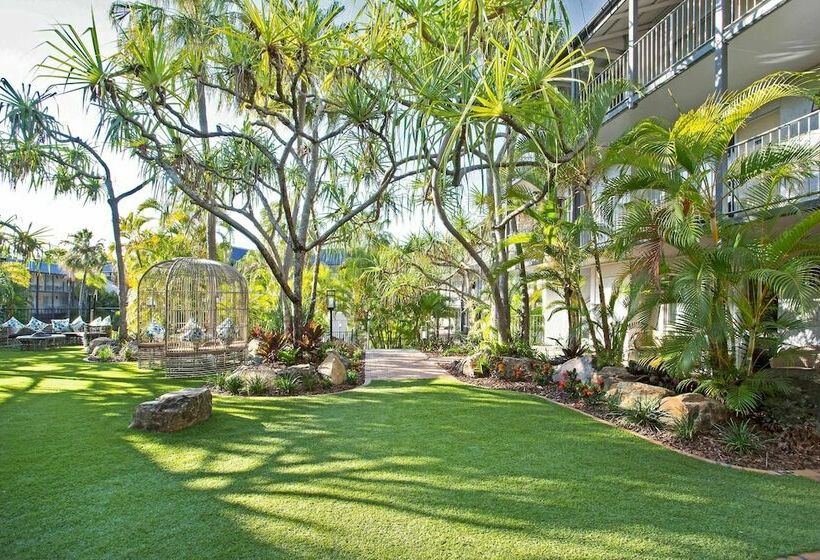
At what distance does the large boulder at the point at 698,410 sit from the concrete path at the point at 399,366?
193 inches

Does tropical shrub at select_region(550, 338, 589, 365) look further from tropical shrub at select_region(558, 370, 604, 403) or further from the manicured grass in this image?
the manicured grass

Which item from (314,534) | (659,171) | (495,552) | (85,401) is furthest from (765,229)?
(85,401)

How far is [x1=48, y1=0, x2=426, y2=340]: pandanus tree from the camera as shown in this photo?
6.54 m

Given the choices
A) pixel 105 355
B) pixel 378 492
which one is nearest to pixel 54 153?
pixel 105 355

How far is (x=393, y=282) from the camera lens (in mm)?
13898

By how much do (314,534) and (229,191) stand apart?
29.4 feet

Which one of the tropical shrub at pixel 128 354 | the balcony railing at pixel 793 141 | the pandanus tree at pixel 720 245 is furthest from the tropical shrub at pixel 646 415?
the tropical shrub at pixel 128 354

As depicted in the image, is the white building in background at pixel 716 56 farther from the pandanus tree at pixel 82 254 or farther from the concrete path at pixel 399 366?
the pandanus tree at pixel 82 254

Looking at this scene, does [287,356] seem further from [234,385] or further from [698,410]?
[698,410]

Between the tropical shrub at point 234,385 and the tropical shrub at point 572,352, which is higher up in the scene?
the tropical shrub at point 572,352

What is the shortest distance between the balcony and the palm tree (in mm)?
33106

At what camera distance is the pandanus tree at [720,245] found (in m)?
5.19

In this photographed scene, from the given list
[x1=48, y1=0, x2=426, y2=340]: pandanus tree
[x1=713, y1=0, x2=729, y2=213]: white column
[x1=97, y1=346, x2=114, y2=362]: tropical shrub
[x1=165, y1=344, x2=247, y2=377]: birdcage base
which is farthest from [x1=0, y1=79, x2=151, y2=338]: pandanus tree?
[x1=713, y1=0, x2=729, y2=213]: white column

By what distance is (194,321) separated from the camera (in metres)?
12.1
